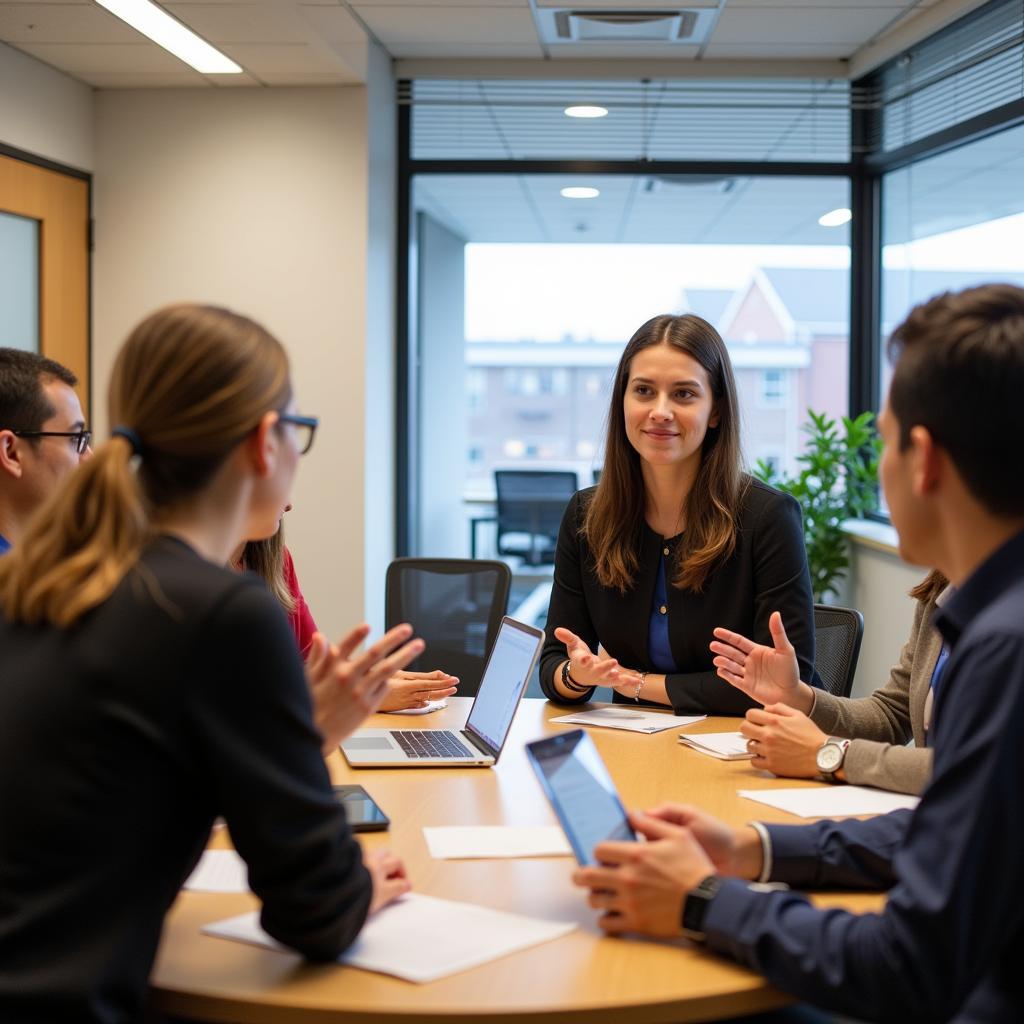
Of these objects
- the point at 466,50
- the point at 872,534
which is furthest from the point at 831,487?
the point at 466,50

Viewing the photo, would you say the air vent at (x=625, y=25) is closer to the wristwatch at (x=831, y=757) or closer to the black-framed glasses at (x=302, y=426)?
the wristwatch at (x=831, y=757)

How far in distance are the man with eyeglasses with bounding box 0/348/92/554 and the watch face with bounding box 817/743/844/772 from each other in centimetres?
155

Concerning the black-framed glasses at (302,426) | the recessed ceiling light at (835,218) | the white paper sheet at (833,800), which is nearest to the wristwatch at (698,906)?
the white paper sheet at (833,800)

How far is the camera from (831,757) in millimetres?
1985

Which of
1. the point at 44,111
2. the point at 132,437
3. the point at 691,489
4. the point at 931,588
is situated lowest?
the point at 931,588

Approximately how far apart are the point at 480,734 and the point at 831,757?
64 centimetres

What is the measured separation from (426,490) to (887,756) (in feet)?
15.3

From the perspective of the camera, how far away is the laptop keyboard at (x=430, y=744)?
2162 millimetres

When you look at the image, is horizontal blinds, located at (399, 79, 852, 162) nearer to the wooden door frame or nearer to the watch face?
the wooden door frame

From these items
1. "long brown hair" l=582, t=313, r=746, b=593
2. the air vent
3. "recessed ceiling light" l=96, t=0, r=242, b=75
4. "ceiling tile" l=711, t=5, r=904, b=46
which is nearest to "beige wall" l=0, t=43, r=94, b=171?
"recessed ceiling light" l=96, t=0, r=242, b=75

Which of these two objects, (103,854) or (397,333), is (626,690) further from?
(397,333)

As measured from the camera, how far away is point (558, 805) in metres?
1.52

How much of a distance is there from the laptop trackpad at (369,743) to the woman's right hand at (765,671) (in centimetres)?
64

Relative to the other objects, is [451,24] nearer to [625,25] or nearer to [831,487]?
[625,25]
